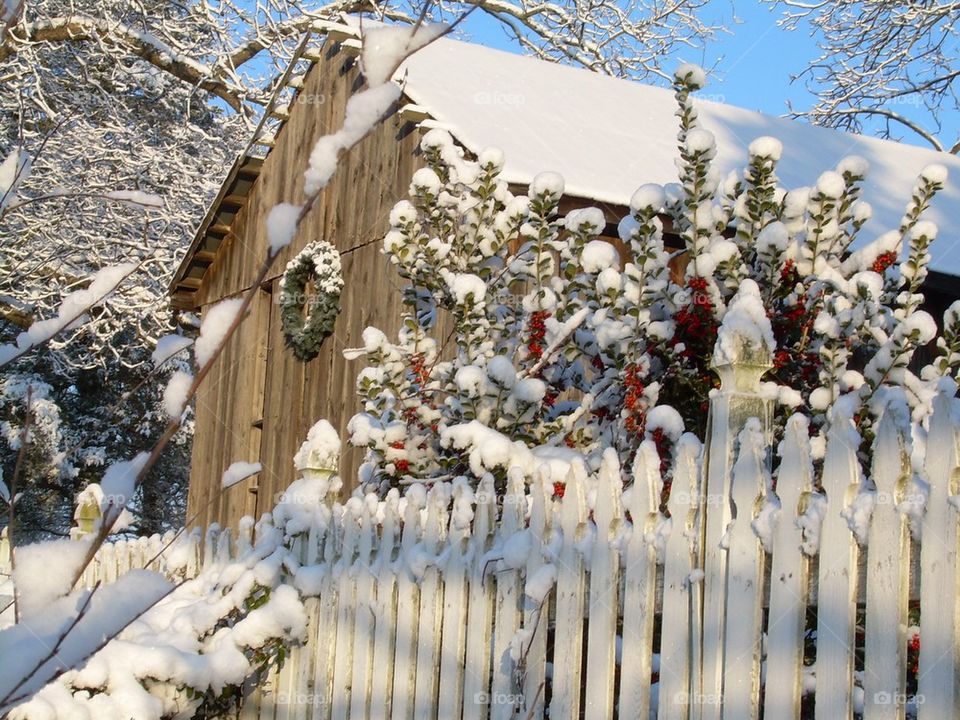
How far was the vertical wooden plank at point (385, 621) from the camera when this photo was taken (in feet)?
13.2

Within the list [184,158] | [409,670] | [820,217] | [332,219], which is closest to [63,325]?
[409,670]

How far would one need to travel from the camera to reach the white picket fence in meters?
2.27

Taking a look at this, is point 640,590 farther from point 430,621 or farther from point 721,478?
point 430,621

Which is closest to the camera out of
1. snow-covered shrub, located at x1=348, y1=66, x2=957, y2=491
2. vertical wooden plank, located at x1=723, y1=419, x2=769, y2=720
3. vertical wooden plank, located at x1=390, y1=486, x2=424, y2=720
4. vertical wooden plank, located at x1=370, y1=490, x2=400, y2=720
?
vertical wooden plank, located at x1=723, y1=419, x2=769, y2=720

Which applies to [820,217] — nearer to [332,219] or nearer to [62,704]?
[62,704]

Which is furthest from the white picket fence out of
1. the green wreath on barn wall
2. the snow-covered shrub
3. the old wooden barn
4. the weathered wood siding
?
the green wreath on barn wall

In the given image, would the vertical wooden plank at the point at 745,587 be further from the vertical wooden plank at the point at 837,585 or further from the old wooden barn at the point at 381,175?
the old wooden barn at the point at 381,175

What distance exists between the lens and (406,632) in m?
3.93

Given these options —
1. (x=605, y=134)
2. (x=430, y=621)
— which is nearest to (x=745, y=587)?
(x=430, y=621)

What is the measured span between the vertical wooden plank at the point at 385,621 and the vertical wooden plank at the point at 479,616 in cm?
50

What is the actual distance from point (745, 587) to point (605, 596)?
513mm

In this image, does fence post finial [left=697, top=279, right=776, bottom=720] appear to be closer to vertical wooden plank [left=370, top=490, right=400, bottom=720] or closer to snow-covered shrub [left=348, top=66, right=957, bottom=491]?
snow-covered shrub [left=348, top=66, right=957, bottom=491]

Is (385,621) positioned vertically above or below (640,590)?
below

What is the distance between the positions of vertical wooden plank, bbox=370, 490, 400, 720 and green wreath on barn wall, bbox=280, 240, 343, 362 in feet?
17.9
